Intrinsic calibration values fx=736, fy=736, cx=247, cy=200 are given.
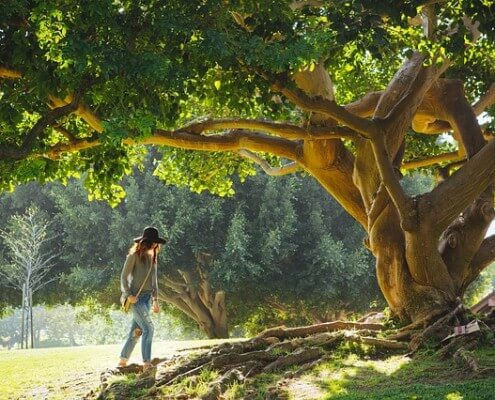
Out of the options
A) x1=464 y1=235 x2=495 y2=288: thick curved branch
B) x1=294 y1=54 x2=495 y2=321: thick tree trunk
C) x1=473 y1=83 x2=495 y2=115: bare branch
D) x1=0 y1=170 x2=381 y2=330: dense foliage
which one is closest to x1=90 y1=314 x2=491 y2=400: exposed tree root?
x1=294 y1=54 x2=495 y2=321: thick tree trunk

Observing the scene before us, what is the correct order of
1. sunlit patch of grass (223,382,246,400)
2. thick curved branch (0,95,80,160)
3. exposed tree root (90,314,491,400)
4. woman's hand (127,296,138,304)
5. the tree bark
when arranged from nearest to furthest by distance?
sunlit patch of grass (223,382,246,400) → exposed tree root (90,314,491,400) → thick curved branch (0,95,80,160) → woman's hand (127,296,138,304) → the tree bark

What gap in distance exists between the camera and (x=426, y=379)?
26.9ft

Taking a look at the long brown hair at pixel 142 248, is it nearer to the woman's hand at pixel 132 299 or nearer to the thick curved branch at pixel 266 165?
the woman's hand at pixel 132 299

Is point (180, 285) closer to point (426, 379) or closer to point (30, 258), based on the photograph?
point (30, 258)

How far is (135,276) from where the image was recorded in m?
10.1

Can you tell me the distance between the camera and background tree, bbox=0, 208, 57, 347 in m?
29.7

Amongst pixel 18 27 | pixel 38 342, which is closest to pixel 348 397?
pixel 18 27

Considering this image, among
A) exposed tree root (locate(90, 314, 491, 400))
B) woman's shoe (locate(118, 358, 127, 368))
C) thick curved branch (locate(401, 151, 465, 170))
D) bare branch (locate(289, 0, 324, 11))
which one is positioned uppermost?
bare branch (locate(289, 0, 324, 11))

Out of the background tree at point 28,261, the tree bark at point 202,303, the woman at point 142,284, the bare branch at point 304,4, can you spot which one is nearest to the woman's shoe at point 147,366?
the woman at point 142,284

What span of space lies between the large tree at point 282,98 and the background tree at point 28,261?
595 inches

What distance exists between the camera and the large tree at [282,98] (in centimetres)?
820

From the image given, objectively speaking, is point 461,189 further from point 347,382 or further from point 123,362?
point 123,362

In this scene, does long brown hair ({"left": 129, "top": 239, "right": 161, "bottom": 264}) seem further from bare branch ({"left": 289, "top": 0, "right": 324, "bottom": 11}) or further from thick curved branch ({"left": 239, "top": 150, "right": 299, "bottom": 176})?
thick curved branch ({"left": 239, "top": 150, "right": 299, "bottom": 176})

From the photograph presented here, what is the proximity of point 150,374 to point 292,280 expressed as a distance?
22.3m
